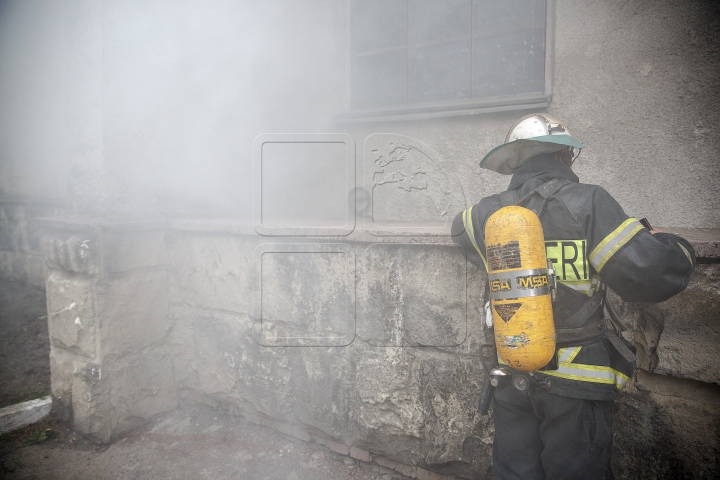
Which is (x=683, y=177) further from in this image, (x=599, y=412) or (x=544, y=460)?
(x=544, y=460)

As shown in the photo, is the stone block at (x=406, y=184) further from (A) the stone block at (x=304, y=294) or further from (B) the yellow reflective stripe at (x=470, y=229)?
(B) the yellow reflective stripe at (x=470, y=229)

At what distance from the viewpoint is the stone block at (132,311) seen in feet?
9.51

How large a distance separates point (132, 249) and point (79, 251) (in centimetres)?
33

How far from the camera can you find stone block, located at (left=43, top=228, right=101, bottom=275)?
286cm

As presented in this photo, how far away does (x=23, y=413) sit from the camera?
304 cm

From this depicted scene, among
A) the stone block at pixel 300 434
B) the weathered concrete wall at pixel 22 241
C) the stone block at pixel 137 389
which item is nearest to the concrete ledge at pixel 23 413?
the stone block at pixel 137 389

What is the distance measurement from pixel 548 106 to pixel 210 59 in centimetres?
306

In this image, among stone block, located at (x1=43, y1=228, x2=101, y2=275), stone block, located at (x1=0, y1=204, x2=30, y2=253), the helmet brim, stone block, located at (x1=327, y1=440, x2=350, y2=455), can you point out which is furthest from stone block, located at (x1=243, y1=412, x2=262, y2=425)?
stone block, located at (x1=0, y1=204, x2=30, y2=253)

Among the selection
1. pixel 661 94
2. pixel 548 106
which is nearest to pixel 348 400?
pixel 548 106

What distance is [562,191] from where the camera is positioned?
1629mm

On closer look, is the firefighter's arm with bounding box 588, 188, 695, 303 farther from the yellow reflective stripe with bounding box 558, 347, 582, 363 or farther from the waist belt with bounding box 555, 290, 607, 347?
the yellow reflective stripe with bounding box 558, 347, 582, 363

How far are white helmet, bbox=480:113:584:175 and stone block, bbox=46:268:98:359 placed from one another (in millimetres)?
2920

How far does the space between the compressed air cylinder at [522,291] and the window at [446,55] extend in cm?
229

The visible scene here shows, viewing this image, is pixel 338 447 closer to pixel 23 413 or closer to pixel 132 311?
pixel 132 311
